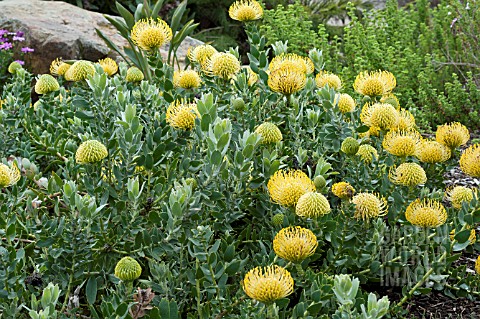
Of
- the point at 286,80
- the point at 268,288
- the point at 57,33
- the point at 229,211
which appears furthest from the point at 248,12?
the point at 57,33

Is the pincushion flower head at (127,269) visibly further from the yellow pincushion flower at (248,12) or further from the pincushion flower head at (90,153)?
the yellow pincushion flower at (248,12)

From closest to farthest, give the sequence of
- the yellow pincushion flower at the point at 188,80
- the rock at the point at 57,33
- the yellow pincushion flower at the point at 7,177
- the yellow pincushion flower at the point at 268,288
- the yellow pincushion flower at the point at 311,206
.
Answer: the yellow pincushion flower at the point at 268,288
the yellow pincushion flower at the point at 311,206
the yellow pincushion flower at the point at 7,177
the yellow pincushion flower at the point at 188,80
the rock at the point at 57,33

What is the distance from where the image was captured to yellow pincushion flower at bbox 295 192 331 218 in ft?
6.97

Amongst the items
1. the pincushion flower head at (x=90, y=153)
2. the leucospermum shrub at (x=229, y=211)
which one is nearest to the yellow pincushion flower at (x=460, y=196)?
the leucospermum shrub at (x=229, y=211)

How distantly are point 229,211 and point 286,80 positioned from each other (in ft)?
1.87

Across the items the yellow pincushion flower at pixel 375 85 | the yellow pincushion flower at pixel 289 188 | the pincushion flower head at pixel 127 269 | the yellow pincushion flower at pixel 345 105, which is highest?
the yellow pincushion flower at pixel 375 85

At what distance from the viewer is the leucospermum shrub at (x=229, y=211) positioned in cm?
212

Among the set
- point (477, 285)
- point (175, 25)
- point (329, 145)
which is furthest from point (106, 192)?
point (175, 25)

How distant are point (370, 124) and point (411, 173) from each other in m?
0.34

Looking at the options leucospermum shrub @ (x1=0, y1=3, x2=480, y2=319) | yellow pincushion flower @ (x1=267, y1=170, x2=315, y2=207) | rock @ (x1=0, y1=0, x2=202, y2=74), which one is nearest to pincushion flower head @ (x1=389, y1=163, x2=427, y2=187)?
leucospermum shrub @ (x1=0, y1=3, x2=480, y2=319)

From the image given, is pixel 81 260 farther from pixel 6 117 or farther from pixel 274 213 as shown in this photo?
A: pixel 6 117

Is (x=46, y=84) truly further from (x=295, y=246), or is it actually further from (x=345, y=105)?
(x=295, y=246)

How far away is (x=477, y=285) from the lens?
2617mm

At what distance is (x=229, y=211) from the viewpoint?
7.84 ft
